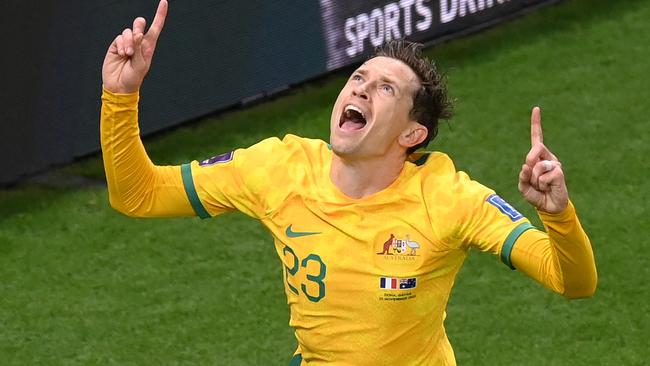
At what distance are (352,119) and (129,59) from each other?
33.2 inches

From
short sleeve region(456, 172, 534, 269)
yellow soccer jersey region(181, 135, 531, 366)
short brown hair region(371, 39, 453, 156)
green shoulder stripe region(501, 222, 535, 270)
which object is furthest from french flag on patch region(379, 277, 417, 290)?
short brown hair region(371, 39, 453, 156)

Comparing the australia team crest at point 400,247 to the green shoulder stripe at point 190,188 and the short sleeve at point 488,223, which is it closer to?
the short sleeve at point 488,223

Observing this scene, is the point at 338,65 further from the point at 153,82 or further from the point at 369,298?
the point at 369,298

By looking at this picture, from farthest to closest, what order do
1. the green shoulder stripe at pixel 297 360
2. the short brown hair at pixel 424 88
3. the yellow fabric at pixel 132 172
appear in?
the green shoulder stripe at pixel 297 360, the short brown hair at pixel 424 88, the yellow fabric at pixel 132 172

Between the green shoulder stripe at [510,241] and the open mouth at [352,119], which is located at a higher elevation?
the open mouth at [352,119]

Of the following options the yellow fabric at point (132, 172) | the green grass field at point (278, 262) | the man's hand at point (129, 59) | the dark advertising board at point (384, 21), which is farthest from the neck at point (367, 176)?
the dark advertising board at point (384, 21)

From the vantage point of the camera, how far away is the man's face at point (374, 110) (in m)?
5.32

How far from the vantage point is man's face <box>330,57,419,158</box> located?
5.32 m

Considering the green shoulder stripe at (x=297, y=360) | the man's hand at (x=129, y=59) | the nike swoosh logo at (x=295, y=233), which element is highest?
the man's hand at (x=129, y=59)

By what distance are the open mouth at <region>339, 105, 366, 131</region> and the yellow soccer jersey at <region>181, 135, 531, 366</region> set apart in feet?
0.78

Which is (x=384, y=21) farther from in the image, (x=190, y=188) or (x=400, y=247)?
(x=400, y=247)

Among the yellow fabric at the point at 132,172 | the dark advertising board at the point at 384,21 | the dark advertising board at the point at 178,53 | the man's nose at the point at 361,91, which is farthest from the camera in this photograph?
the dark advertising board at the point at 384,21

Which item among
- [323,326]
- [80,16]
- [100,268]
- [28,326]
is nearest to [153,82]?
[80,16]

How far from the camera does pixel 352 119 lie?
5.43 metres
